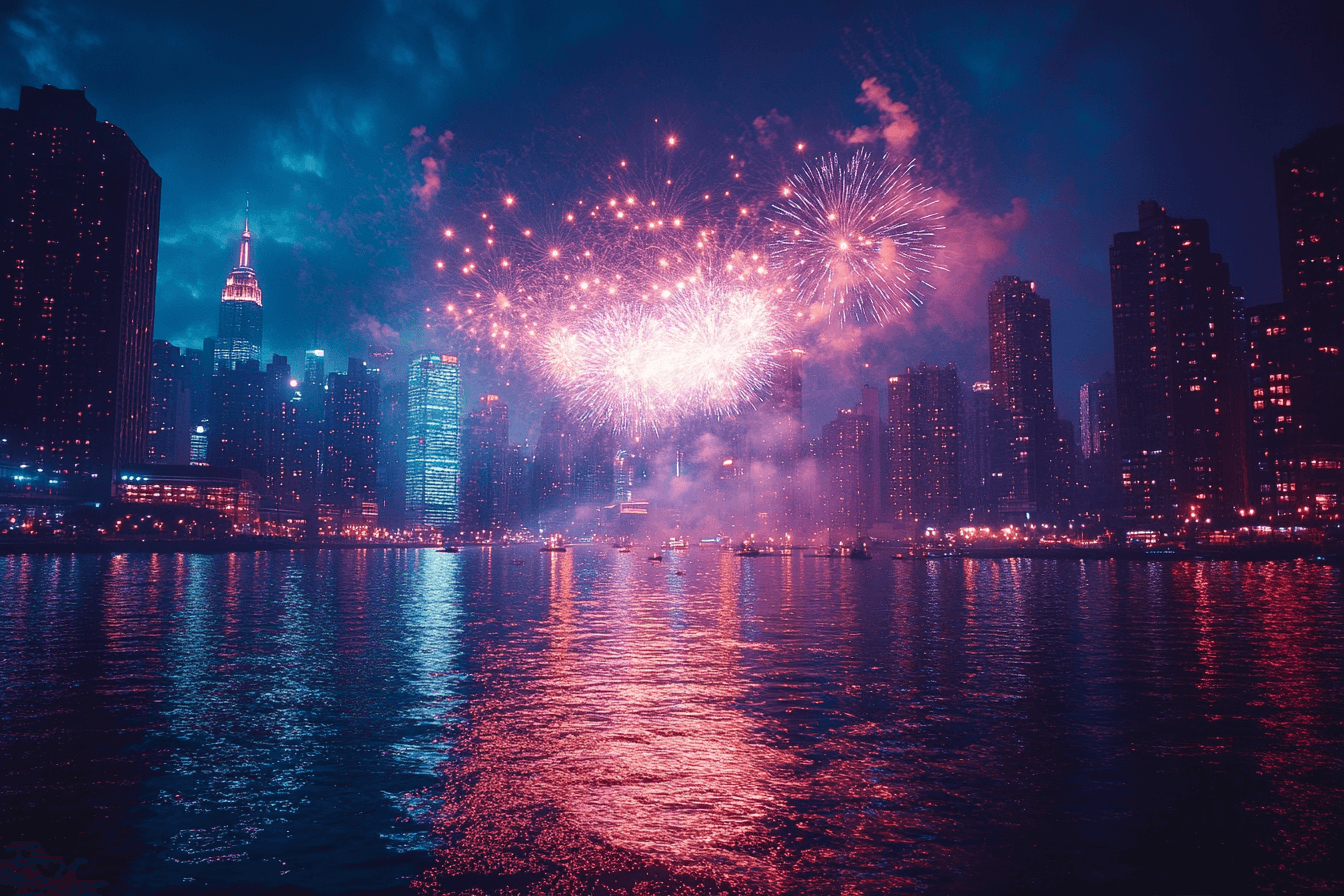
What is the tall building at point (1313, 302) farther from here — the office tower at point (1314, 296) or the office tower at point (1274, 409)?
the office tower at point (1274, 409)

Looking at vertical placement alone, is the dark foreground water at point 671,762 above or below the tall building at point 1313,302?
below

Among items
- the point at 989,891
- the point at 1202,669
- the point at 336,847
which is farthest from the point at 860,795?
the point at 1202,669

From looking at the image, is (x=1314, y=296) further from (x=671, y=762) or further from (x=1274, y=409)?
(x=671, y=762)

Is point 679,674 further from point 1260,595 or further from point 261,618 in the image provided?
point 1260,595

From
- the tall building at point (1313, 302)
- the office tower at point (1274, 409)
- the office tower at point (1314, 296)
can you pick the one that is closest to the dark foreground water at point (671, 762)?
the office tower at point (1314, 296)

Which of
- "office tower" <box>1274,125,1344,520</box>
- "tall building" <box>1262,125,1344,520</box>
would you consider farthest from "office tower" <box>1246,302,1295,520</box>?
"office tower" <box>1274,125,1344,520</box>

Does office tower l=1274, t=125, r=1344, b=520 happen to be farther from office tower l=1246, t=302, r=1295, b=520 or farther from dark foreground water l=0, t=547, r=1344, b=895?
dark foreground water l=0, t=547, r=1344, b=895
